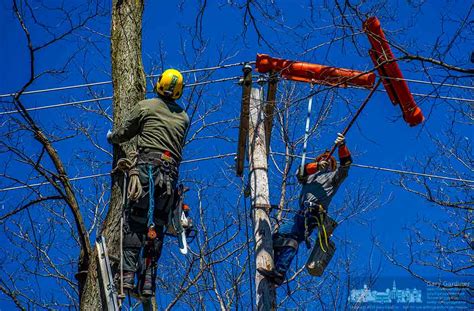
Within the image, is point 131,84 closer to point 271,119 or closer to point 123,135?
point 123,135

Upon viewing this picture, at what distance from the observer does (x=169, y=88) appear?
23.7 feet

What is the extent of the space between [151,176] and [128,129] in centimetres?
41

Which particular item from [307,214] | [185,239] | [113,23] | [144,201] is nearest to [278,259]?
[307,214]

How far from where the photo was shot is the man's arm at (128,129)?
6.86 metres

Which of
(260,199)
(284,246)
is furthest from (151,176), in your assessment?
(284,246)

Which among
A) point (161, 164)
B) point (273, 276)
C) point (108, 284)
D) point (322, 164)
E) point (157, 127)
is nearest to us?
point (108, 284)

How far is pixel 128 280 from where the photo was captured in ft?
21.9

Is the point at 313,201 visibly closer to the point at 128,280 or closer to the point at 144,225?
the point at 144,225

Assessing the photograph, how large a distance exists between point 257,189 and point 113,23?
199 centimetres

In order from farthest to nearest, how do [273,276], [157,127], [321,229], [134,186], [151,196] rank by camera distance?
[321,229]
[273,276]
[157,127]
[151,196]
[134,186]

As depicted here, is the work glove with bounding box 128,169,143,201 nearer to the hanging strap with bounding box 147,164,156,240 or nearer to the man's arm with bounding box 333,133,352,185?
the hanging strap with bounding box 147,164,156,240

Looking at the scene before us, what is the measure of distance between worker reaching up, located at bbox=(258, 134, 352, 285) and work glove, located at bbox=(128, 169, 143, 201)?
183cm

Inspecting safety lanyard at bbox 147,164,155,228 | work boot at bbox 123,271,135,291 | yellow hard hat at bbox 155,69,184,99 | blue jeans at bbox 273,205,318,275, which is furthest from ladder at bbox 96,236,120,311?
blue jeans at bbox 273,205,318,275

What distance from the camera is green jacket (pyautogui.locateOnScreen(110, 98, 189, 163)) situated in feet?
22.6
